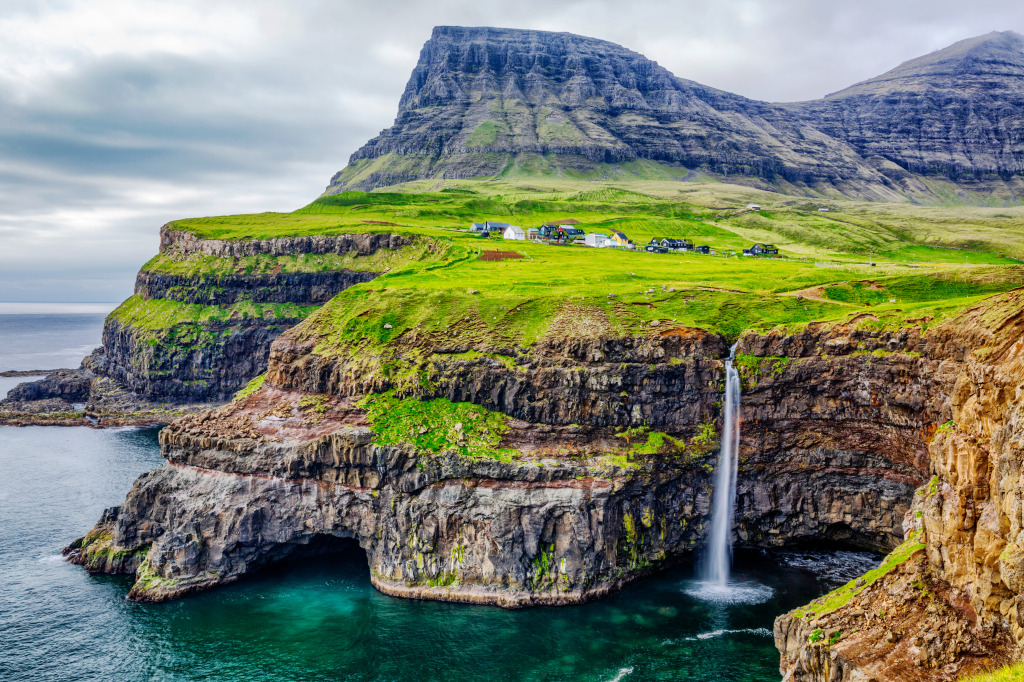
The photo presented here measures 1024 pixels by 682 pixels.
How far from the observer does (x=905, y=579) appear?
1192 inches

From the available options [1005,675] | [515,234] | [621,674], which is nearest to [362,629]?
[621,674]

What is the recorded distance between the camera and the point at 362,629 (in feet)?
171

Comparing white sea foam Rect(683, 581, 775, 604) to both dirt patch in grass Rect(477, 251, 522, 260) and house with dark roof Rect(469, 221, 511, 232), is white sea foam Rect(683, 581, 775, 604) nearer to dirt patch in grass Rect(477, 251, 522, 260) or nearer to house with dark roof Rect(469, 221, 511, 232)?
dirt patch in grass Rect(477, 251, 522, 260)

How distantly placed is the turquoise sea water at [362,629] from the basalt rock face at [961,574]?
17004 mm

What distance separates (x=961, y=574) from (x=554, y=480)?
113 feet

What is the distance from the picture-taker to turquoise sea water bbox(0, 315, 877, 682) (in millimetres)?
46812

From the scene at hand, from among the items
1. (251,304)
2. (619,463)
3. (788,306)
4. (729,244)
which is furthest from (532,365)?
(729,244)

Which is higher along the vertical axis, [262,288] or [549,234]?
[549,234]

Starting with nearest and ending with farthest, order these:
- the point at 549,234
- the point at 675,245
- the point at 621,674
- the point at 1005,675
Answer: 1. the point at 1005,675
2. the point at 621,674
3. the point at 675,245
4. the point at 549,234

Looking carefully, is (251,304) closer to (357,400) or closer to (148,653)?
(357,400)

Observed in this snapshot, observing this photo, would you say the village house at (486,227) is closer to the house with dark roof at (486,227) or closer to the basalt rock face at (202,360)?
the house with dark roof at (486,227)

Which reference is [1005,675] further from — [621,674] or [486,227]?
[486,227]

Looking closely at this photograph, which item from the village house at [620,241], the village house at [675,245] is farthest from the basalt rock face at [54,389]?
the village house at [675,245]

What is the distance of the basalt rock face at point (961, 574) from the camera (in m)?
24.2
